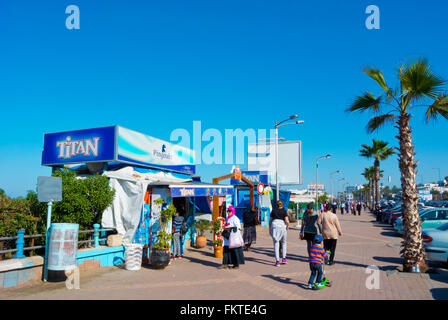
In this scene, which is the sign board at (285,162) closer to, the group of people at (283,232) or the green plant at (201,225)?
the green plant at (201,225)

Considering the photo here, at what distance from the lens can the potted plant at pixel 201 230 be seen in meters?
12.8

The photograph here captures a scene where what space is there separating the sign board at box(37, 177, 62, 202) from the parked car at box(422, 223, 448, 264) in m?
9.58

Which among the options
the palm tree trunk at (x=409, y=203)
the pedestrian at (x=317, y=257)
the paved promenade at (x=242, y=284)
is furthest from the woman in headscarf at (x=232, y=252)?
the palm tree trunk at (x=409, y=203)

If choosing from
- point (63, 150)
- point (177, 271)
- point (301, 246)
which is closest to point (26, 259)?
point (177, 271)

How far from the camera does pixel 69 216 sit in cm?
899

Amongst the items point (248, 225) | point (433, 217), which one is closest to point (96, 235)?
point (248, 225)

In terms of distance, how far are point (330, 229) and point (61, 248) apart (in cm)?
685

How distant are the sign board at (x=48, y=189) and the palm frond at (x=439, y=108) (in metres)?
9.64

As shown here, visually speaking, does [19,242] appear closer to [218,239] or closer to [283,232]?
[218,239]

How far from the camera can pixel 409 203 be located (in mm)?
8320

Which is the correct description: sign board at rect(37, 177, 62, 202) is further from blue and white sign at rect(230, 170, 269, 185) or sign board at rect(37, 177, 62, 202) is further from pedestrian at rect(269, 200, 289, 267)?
blue and white sign at rect(230, 170, 269, 185)
